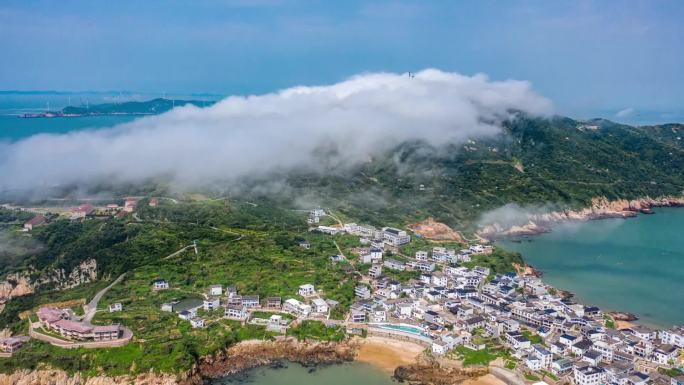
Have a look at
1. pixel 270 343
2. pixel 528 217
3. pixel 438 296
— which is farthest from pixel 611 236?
pixel 270 343

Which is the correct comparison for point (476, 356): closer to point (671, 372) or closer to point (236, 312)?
point (671, 372)

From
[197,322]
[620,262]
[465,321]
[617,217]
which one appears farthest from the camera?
[617,217]

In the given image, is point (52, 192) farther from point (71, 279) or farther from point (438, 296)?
point (438, 296)

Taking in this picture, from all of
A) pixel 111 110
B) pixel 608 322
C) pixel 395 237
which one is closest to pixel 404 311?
pixel 608 322

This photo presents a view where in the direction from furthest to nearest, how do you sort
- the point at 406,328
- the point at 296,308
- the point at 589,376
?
the point at 296,308
the point at 406,328
the point at 589,376

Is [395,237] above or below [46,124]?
below

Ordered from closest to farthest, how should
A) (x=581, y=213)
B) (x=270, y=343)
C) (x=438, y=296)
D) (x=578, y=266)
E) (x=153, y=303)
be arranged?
1. (x=270, y=343)
2. (x=153, y=303)
3. (x=438, y=296)
4. (x=578, y=266)
5. (x=581, y=213)

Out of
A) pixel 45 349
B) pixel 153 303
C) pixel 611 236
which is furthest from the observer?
pixel 611 236
